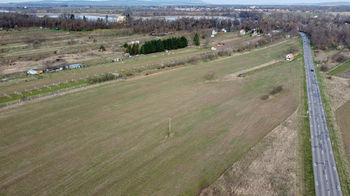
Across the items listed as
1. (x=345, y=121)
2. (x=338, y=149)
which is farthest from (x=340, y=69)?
(x=338, y=149)

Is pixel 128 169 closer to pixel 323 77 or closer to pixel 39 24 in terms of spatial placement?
pixel 323 77

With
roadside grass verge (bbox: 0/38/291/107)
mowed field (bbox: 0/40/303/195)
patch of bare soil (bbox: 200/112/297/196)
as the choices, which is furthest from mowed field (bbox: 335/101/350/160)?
roadside grass verge (bbox: 0/38/291/107)

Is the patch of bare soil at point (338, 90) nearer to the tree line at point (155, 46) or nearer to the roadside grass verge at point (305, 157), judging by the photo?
the roadside grass verge at point (305, 157)

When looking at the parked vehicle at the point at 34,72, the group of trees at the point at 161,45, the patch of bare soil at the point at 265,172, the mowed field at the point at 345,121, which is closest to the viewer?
the patch of bare soil at the point at 265,172

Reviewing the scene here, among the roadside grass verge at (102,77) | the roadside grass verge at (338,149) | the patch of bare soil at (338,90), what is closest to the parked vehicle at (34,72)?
the roadside grass verge at (102,77)

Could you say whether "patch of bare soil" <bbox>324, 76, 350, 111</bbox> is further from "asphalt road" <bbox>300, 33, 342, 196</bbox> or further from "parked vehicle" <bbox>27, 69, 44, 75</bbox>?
"parked vehicle" <bbox>27, 69, 44, 75</bbox>

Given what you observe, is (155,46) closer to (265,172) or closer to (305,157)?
(305,157)

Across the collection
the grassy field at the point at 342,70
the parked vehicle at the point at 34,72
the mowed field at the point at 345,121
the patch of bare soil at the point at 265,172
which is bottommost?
the patch of bare soil at the point at 265,172
